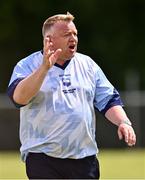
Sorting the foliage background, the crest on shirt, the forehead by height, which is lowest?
the foliage background

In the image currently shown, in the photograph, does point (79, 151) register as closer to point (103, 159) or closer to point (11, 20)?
point (103, 159)

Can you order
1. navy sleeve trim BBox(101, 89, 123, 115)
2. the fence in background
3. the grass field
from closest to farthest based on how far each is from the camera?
navy sleeve trim BBox(101, 89, 123, 115), the grass field, the fence in background

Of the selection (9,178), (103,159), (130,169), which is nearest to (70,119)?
(9,178)

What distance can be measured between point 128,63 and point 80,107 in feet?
62.7

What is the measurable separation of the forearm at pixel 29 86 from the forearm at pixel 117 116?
81 centimetres

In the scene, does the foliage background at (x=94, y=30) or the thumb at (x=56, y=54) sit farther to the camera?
the foliage background at (x=94, y=30)

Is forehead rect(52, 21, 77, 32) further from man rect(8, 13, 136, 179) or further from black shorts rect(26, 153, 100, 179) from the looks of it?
black shorts rect(26, 153, 100, 179)

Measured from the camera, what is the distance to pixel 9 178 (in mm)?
14055

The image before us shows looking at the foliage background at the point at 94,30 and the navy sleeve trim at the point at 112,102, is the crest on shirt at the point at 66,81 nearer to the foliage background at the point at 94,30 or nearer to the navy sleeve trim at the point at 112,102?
the navy sleeve trim at the point at 112,102

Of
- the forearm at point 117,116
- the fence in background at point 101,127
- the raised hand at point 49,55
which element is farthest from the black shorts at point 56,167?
the fence in background at point 101,127

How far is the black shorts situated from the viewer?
755 cm

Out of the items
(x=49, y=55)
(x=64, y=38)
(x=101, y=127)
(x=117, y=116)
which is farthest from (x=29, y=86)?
(x=101, y=127)

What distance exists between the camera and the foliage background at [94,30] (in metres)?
25.9

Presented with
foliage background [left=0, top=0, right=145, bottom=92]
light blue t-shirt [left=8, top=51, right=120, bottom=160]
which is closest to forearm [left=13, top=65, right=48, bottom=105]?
light blue t-shirt [left=8, top=51, right=120, bottom=160]
